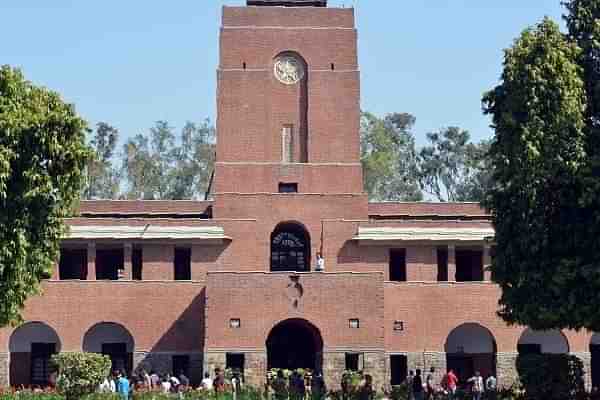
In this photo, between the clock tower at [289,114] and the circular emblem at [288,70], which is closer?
the clock tower at [289,114]

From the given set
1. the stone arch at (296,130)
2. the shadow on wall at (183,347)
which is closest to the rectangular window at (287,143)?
the stone arch at (296,130)

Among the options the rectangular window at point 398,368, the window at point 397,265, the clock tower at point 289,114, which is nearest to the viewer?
the rectangular window at point 398,368

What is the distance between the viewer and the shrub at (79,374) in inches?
1244

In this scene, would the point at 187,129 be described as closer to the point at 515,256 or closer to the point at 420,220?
the point at 420,220

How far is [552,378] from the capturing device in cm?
2916

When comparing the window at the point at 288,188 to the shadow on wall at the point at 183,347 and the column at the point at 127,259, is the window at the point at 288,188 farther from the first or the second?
the column at the point at 127,259

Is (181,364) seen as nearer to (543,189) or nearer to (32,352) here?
(32,352)

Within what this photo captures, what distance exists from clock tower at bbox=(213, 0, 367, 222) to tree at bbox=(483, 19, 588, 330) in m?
17.3

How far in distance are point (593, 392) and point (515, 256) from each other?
3.56 m

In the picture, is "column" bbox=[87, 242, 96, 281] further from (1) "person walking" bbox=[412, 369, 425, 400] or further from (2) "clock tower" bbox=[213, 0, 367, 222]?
(1) "person walking" bbox=[412, 369, 425, 400]

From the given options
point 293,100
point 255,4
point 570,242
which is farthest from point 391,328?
point 570,242

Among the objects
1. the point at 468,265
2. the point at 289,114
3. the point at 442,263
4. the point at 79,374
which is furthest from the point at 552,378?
the point at 289,114

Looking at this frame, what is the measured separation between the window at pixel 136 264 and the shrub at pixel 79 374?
1230 cm

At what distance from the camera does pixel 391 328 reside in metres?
45.1
